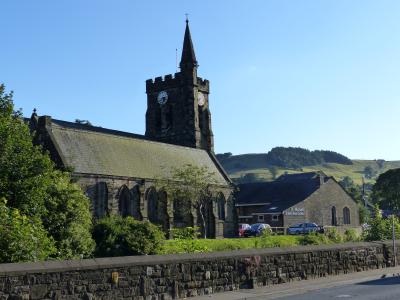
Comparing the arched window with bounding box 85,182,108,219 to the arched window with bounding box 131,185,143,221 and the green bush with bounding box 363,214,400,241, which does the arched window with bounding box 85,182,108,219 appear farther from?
the green bush with bounding box 363,214,400,241

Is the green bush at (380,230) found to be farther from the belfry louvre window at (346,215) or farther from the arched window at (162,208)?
the belfry louvre window at (346,215)

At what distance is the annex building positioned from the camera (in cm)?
6525

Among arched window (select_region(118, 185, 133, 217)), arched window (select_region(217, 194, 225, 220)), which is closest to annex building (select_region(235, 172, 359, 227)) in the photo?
arched window (select_region(217, 194, 225, 220))

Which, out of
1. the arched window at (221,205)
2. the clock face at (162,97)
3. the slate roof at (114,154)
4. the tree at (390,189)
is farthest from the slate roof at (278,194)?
the clock face at (162,97)

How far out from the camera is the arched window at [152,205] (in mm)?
49697

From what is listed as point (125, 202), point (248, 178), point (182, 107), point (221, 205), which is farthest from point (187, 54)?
point (248, 178)

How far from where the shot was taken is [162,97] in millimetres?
67125

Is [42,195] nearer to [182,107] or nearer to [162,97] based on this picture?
[182,107]

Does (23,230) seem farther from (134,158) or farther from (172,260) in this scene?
(134,158)

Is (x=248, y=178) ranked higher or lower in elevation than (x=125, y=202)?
higher

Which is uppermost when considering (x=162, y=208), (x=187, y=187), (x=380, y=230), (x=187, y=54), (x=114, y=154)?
(x=187, y=54)

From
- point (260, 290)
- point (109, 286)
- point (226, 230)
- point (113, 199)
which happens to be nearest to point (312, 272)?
point (260, 290)

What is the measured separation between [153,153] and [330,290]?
4113cm

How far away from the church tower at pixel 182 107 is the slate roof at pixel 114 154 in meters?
4.50
